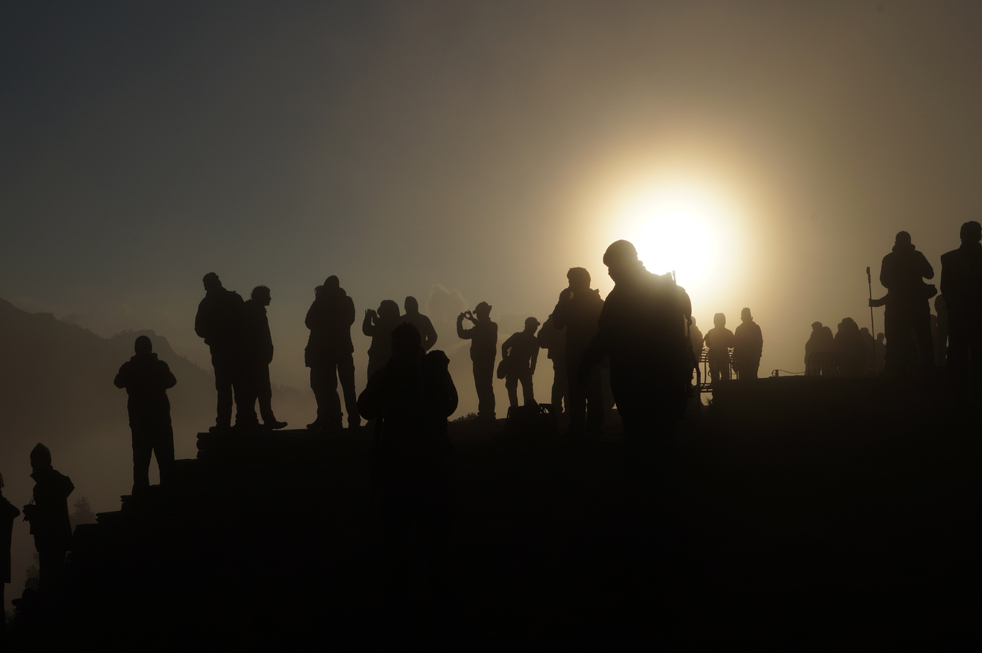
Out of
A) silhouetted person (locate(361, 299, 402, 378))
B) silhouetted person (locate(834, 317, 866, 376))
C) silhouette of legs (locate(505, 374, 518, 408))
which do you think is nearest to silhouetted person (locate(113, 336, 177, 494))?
silhouetted person (locate(361, 299, 402, 378))

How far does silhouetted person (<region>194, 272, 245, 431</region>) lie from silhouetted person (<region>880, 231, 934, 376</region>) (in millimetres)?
10038

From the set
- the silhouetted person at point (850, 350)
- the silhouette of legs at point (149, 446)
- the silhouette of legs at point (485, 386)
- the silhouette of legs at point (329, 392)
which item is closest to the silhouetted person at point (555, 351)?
the silhouette of legs at point (485, 386)

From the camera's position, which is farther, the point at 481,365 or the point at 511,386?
the point at 511,386

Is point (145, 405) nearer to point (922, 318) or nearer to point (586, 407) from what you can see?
point (586, 407)

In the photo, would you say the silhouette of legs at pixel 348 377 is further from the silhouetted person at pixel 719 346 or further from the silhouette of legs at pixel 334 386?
the silhouetted person at pixel 719 346

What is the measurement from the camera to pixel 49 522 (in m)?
8.98

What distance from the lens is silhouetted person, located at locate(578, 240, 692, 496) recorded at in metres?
5.10

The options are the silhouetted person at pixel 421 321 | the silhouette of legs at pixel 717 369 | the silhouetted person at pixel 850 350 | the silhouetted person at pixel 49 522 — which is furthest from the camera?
the silhouetted person at pixel 850 350

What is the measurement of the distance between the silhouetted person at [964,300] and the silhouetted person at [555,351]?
5626mm

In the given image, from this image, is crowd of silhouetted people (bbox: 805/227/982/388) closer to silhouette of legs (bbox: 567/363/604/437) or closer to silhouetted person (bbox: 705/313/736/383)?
silhouetted person (bbox: 705/313/736/383)

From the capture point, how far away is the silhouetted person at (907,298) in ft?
36.0

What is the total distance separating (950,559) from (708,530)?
1.72 meters

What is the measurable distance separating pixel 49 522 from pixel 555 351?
25.9ft

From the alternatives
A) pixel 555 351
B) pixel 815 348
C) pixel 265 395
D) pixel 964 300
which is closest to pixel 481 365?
pixel 555 351
